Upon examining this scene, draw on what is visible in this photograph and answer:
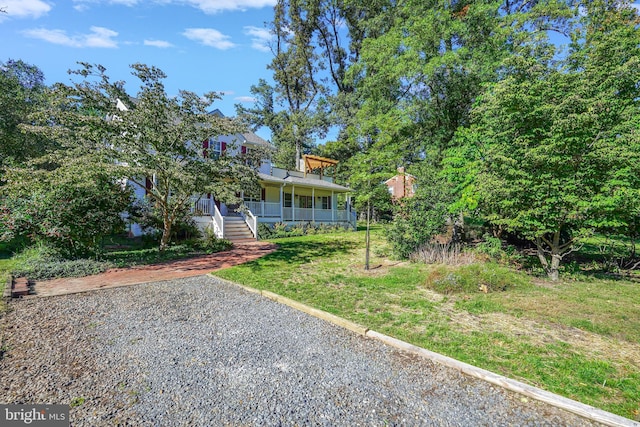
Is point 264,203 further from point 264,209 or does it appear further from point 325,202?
point 325,202

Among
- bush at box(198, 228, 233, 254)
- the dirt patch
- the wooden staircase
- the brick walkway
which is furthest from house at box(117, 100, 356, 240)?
the dirt patch

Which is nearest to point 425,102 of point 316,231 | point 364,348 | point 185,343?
point 316,231

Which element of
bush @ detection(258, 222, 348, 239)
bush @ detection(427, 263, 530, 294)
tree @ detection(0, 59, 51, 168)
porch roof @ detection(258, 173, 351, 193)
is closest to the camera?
bush @ detection(427, 263, 530, 294)

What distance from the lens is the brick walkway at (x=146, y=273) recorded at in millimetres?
6281

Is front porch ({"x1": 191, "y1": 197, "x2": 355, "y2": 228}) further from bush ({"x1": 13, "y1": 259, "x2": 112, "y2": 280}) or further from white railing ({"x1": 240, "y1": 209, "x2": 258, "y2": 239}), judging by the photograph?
bush ({"x1": 13, "y1": 259, "x2": 112, "y2": 280})

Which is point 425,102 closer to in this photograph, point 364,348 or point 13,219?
point 364,348

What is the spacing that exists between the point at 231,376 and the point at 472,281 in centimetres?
569

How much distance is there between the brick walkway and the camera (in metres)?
6.28

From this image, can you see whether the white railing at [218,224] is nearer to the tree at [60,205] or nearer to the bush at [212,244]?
the bush at [212,244]

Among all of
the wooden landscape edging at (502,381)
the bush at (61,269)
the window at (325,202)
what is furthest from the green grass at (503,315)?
the window at (325,202)

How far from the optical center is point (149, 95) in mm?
8742

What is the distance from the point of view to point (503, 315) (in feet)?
15.9

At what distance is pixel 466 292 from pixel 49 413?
692 centimetres

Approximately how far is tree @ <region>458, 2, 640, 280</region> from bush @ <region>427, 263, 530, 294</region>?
1675 mm
